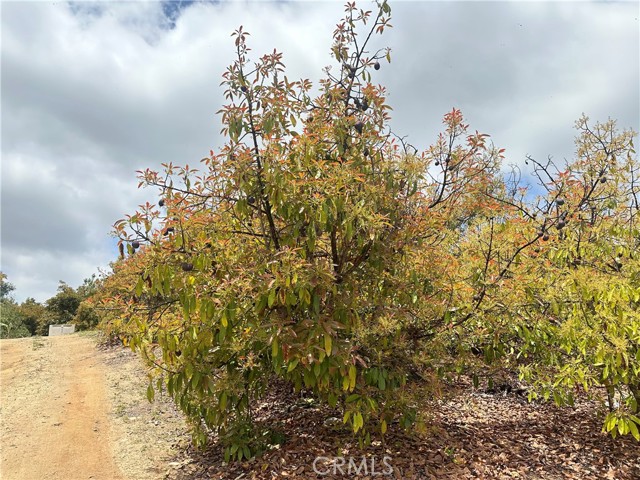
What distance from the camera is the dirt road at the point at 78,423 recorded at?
4902mm

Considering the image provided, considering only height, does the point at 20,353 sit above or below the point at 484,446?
above

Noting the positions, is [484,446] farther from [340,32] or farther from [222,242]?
[340,32]

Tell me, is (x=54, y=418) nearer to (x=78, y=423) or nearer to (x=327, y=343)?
(x=78, y=423)

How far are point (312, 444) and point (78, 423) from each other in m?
3.77

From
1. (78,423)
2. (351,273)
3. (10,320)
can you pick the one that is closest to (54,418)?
(78,423)

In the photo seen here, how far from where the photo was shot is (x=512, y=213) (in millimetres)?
4617

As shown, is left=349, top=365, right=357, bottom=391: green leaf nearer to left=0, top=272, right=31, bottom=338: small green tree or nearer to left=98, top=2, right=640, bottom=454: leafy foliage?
left=98, top=2, right=640, bottom=454: leafy foliage

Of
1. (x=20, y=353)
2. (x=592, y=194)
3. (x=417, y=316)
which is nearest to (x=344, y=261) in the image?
(x=417, y=316)

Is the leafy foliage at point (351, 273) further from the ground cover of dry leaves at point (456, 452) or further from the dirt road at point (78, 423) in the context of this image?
the dirt road at point (78, 423)

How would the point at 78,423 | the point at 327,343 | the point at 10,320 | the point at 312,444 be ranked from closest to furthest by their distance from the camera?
the point at 327,343
the point at 312,444
the point at 78,423
the point at 10,320

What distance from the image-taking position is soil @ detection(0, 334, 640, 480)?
13.8 ft

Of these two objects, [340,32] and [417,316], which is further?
[340,32]

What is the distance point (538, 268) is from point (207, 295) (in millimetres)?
3057

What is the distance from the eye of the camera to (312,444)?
15.1 ft
